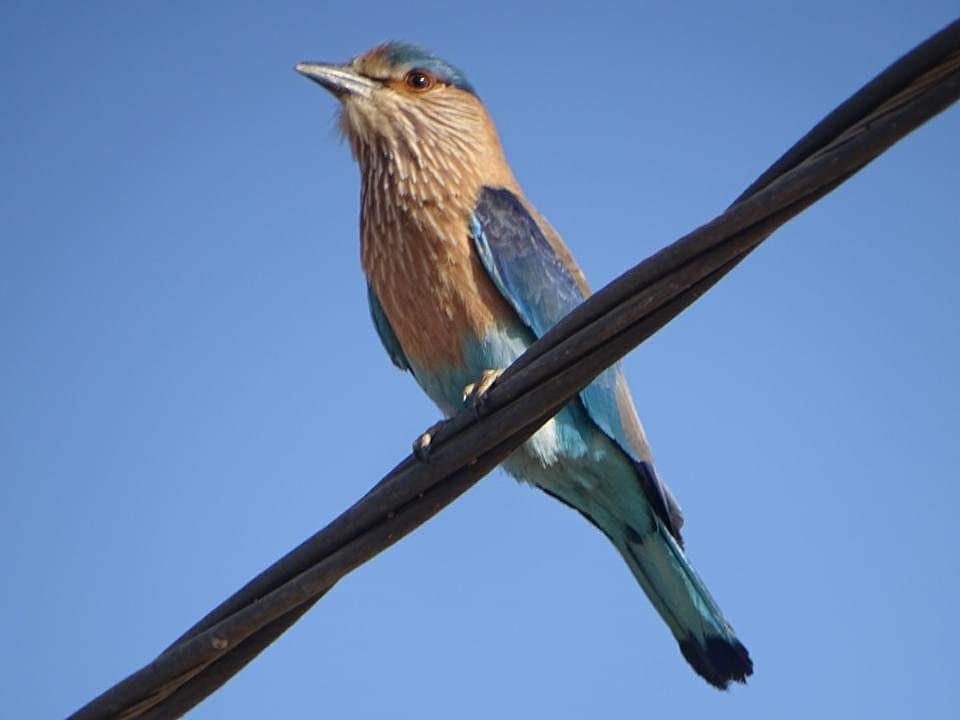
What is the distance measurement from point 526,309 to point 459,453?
5.57ft

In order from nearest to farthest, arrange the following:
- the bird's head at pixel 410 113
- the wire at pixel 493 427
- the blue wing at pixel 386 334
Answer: the wire at pixel 493 427 → the bird's head at pixel 410 113 → the blue wing at pixel 386 334

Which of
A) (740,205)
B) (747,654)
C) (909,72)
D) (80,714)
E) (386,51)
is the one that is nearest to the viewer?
(909,72)

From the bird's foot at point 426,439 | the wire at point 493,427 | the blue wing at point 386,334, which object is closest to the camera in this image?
the wire at point 493,427

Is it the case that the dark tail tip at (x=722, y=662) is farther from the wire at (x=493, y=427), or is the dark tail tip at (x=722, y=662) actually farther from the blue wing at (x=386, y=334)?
the wire at (x=493, y=427)

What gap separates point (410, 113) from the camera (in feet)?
16.4

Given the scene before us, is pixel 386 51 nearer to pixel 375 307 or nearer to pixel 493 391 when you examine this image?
pixel 375 307

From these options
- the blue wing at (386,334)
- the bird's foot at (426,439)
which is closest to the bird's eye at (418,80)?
the blue wing at (386,334)

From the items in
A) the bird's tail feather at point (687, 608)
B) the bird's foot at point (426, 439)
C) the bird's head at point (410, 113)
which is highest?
the bird's head at point (410, 113)

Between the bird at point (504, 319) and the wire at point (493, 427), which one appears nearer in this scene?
the wire at point (493, 427)

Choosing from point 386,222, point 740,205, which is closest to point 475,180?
point 386,222

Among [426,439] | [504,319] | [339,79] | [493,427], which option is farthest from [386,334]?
[493,427]

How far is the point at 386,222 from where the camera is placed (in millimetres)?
4699

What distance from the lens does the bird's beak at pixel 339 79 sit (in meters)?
5.04

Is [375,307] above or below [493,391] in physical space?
above
